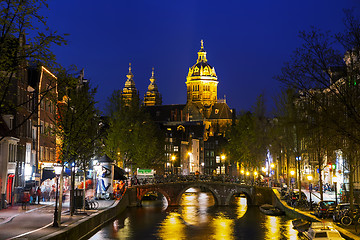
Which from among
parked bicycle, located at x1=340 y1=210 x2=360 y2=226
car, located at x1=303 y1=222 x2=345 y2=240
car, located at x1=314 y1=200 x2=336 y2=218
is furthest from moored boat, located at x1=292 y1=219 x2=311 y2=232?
car, located at x1=303 y1=222 x2=345 y2=240

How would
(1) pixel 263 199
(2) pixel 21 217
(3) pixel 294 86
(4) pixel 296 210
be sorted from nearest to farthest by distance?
1. (3) pixel 294 86
2. (2) pixel 21 217
3. (4) pixel 296 210
4. (1) pixel 263 199

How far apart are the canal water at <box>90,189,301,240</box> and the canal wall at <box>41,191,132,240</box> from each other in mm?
674

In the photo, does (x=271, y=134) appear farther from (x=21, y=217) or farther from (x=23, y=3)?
(x=23, y=3)

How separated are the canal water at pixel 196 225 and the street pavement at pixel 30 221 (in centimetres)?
407

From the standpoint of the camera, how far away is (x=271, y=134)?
263ft

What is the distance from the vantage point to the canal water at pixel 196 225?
48.5m

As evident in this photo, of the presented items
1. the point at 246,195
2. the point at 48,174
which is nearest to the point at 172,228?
the point at 48,174

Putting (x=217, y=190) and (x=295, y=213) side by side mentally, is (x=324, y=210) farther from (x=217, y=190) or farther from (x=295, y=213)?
(x=217, y=190)

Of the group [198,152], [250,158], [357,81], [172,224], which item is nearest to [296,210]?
[172,224]

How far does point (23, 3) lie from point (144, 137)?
66647mm

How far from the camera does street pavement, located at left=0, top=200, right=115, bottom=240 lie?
3104 centimetres

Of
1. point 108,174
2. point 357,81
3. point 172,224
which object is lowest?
point 172,224

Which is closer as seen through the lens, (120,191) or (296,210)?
(296,210)

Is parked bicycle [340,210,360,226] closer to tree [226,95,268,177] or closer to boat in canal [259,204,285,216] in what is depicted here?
boat in canal [259,204,285,216]
